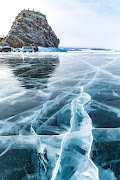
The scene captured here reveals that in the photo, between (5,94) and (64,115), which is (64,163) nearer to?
(64,115)

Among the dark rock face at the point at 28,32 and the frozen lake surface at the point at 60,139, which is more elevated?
the dark rock face at the point at 28,32

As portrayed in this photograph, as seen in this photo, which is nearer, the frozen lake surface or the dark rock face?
the frozen lake surface

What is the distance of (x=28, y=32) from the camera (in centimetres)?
7031

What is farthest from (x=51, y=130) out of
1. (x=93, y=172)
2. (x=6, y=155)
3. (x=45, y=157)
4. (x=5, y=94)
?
(x=5, y=94)

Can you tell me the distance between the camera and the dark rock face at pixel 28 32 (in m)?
66.8

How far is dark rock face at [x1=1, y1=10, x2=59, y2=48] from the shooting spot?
219 ft

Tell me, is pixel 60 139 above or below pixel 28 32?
below

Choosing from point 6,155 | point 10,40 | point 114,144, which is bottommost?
point 6,155

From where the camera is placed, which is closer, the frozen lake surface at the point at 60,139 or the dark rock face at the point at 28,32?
the frozen lake surface at the point at 60,139

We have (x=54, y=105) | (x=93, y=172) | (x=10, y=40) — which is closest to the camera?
(x=93, y=172)

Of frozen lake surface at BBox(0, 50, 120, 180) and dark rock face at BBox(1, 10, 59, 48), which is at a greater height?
dark rock face at BBox(1, 10, 59, 48)

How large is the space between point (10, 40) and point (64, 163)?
75.8 m

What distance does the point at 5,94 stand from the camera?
10.3ft

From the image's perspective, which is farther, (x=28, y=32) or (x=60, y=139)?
(x=28, y=32)
